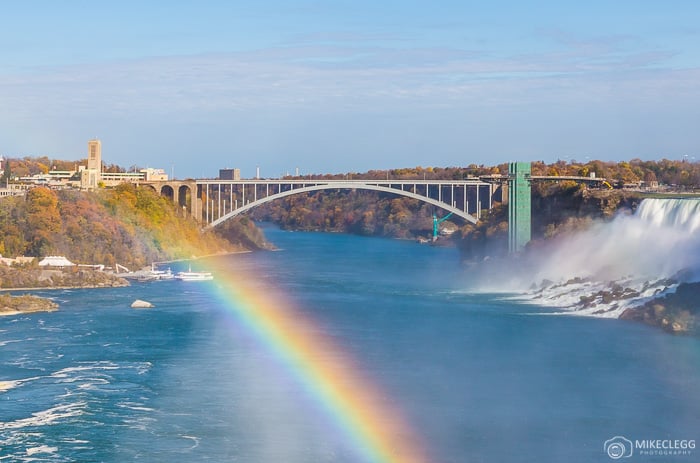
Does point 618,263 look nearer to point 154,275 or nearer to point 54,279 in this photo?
point 154,275

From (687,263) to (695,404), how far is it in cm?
1459

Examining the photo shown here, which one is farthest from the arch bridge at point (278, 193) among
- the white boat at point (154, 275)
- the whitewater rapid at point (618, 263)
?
the whitewater rapid at point (618, 263)

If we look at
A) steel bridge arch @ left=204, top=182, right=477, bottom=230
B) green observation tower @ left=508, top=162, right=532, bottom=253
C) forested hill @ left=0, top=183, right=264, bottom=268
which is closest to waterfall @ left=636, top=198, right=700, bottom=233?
green observation tower @ left=508, top=162, right=532, bottom=253

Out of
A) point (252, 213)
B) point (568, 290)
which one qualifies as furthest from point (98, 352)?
point (252, 213)

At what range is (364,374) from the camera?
2627 centimetres

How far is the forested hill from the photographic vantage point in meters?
49.2

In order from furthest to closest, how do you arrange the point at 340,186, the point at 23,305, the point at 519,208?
the point at 340,186 < the point at 519,208 < the point at 23,305

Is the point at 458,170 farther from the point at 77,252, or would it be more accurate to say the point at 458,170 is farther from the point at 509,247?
the point at 77,252

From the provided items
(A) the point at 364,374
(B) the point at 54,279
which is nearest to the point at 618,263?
(A) the point at 364,374

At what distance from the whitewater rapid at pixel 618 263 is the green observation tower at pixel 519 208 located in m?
4.06

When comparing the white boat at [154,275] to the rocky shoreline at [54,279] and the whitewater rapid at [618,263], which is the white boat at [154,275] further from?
the whitewater rapid at [618,263]

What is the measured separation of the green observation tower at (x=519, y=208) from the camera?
52.2 meters

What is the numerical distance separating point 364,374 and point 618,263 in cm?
1711

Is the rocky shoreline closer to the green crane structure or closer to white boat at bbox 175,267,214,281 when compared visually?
white boat at bbox 175,267,214,281
